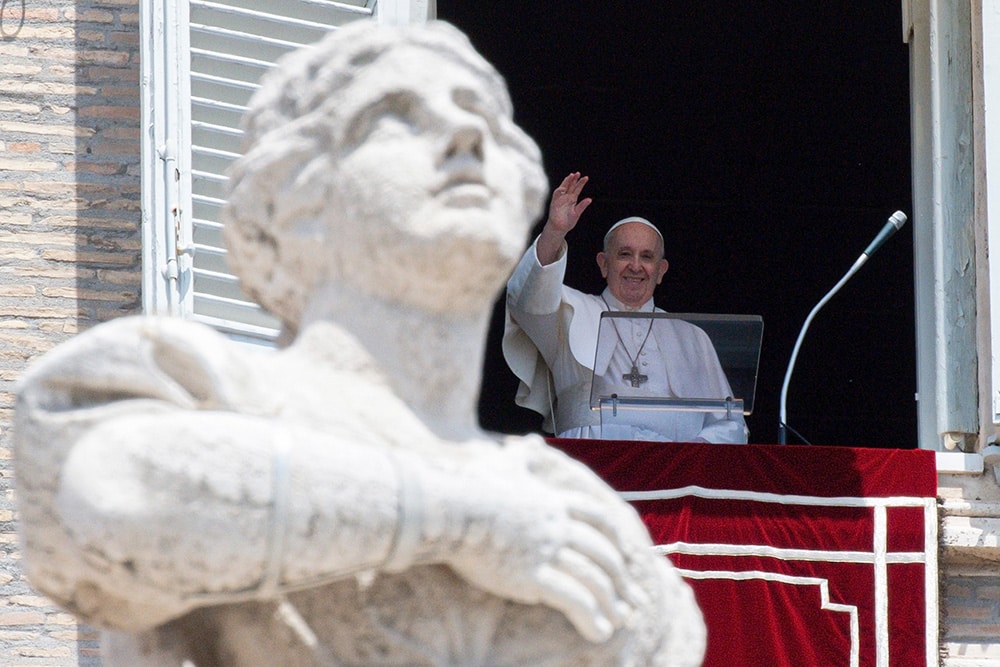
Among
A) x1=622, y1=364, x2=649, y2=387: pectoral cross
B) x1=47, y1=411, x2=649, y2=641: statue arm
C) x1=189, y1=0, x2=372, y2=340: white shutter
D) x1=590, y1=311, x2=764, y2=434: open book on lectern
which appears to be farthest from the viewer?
x1=622, y1=364, x2=649, y2=387: pectoral cross

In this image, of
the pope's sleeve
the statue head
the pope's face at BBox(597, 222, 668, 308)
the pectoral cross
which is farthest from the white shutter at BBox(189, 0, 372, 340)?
the statue head

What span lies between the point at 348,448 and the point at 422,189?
319mm

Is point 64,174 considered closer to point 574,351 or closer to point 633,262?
point 574,351

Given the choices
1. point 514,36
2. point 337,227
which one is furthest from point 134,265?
point 337,227

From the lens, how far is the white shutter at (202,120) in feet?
21.6

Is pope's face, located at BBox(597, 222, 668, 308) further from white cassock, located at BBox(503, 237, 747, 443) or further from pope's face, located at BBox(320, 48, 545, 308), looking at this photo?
pope's face, located at BBox(320, 48, 545, 308)

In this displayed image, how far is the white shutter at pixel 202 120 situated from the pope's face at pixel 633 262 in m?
1.42

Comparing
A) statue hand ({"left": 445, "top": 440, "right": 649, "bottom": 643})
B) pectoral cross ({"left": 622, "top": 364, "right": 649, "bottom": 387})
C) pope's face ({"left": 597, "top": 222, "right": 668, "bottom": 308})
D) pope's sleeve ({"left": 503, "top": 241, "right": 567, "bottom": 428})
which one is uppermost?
pope's face ({"left": 597, "top": 222, "right": 668, "bottom": 308})

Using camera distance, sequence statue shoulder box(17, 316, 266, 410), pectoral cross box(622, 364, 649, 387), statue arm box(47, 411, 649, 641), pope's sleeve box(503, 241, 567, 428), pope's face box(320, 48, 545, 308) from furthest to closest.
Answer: pectoral cross box(622, 364, 649, 387) < pope's sleeve box(503, 241, 567, 428) < pope's face box(320, 48, 545, 308) < statue shoulder box(17, 316, 266, 410) < statue arm box(47, 411, 649, 641)

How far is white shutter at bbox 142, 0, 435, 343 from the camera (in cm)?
658

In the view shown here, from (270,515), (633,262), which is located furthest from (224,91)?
(270,515)

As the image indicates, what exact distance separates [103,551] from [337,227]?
0.48 metres

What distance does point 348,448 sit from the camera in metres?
2.45

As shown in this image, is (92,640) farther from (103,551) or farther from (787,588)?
(103,551)
